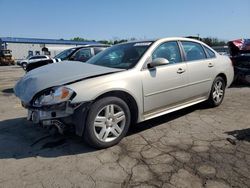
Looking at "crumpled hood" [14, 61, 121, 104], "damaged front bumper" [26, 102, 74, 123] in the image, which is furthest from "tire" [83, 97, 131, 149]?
"crumpled hood" [14, 61, 121, 104]

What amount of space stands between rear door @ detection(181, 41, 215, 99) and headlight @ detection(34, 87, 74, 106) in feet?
A: 7.80

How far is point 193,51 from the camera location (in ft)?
16.9

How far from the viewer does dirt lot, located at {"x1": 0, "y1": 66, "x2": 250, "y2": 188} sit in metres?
2.83

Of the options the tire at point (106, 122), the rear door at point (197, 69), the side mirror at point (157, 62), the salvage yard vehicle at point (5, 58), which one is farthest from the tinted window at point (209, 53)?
the salvage yard vehicle at point (5, 58)

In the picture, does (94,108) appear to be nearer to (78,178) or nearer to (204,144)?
(78,178)

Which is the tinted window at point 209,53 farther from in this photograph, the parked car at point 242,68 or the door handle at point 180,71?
the parked car at point 242,68

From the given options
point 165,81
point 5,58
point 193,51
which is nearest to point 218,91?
point 193,51

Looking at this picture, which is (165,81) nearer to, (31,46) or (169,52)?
(169,52)

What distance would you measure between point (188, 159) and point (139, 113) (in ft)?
3.48

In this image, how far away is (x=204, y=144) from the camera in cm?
372

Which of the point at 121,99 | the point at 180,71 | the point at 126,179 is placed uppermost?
the point at 180,71

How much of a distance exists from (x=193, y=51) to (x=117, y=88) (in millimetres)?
2245

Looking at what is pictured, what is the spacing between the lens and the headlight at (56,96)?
3301 mm

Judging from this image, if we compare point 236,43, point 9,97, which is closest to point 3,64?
point 9,97
